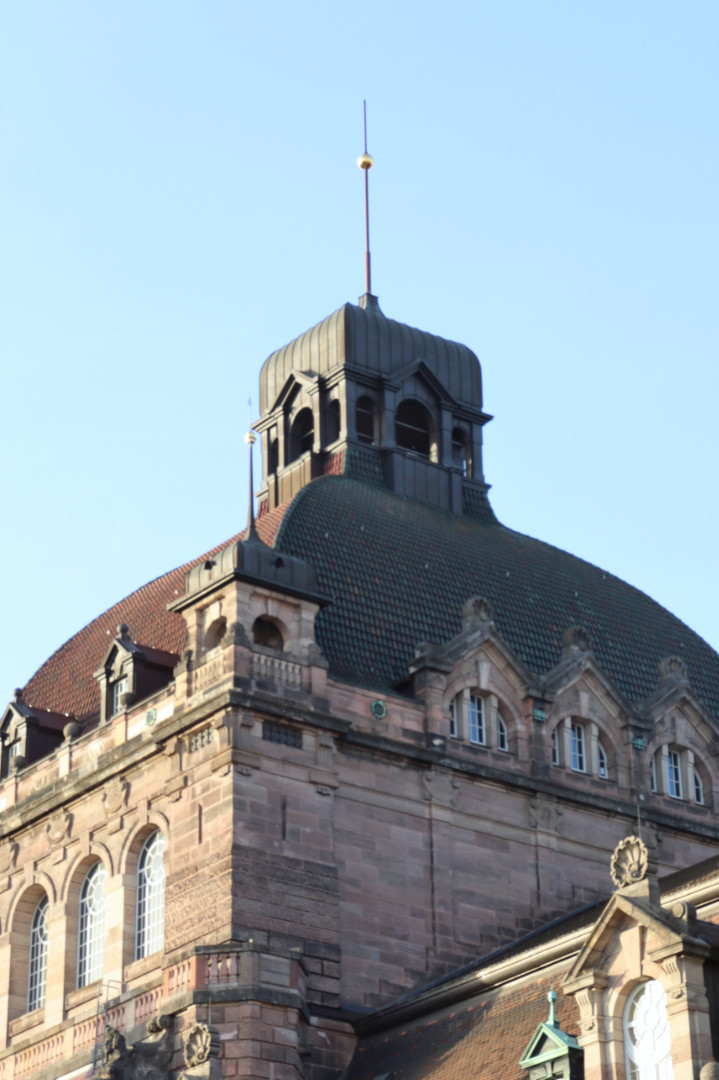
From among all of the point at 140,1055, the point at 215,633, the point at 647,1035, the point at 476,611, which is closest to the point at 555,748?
the point at 476,611

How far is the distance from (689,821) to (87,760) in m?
14.8

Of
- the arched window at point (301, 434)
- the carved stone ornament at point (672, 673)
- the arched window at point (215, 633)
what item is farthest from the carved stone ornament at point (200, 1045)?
the arched window at point (301, 434)

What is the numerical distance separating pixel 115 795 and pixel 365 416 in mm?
15960

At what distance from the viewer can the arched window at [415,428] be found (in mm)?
67938

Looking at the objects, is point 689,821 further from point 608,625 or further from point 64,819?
point 64,819

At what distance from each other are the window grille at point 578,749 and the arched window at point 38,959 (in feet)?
42.9

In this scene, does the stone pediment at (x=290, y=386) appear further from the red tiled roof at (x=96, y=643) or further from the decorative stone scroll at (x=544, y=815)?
the decorative stone scroll at (x=544, y=815)

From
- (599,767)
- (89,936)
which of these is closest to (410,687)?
(599,767)

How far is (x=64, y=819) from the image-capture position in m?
57.5

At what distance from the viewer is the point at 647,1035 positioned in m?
41.0

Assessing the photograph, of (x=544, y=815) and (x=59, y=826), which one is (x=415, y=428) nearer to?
(x=544, y=815)

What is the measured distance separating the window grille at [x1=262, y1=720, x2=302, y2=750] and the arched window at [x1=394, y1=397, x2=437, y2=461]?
16.0m

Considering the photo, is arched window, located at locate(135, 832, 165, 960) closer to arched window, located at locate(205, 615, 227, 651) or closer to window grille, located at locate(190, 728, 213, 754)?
window grille, located at locate(190, 728, 213, 754)

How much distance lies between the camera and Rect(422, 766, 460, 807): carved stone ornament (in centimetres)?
5559
